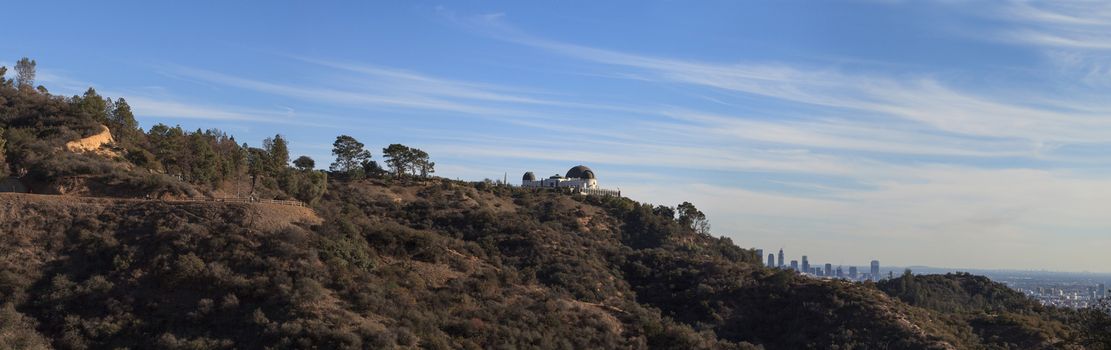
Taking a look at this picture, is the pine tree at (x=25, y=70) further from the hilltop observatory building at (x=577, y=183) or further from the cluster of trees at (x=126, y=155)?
the hilltop observatory building at (x=577, y=183)

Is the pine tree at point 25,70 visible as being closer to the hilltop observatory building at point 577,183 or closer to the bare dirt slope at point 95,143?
the bare dirt slope at point 95,143

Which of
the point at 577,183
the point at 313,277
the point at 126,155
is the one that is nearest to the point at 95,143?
the point at 126,155

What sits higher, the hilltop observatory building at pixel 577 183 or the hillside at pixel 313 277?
the hilltop observatory building at pixel 577 183

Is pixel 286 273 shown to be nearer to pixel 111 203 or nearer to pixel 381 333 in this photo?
pixel 381 333

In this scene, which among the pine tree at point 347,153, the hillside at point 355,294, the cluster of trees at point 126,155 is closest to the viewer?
the hillside at point 355,294

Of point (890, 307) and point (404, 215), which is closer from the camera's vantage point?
point (890, 307)

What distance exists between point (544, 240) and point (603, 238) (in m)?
12.3

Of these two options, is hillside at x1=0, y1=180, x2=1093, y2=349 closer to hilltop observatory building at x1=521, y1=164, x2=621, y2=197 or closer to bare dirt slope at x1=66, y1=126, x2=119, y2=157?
bare dirt slope at x1=66, y1=126, x2=119, y2=157

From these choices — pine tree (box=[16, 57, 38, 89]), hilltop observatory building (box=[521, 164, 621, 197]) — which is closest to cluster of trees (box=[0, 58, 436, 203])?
pine tree (box=[16, 57, 38, 89])

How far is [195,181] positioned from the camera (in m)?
42.9

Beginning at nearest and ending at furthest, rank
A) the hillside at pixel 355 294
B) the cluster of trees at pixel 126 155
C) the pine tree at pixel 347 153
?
the hillside at pixel 355 294, the cluster of trees at pixel 126 155, the pine tree at pixel 347 153

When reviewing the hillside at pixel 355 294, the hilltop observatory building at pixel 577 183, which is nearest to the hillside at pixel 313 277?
the hillside at pixel 355 294

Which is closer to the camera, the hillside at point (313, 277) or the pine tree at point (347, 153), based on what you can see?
the hillside at point (313, 277)

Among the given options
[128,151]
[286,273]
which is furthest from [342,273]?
[128,151]
